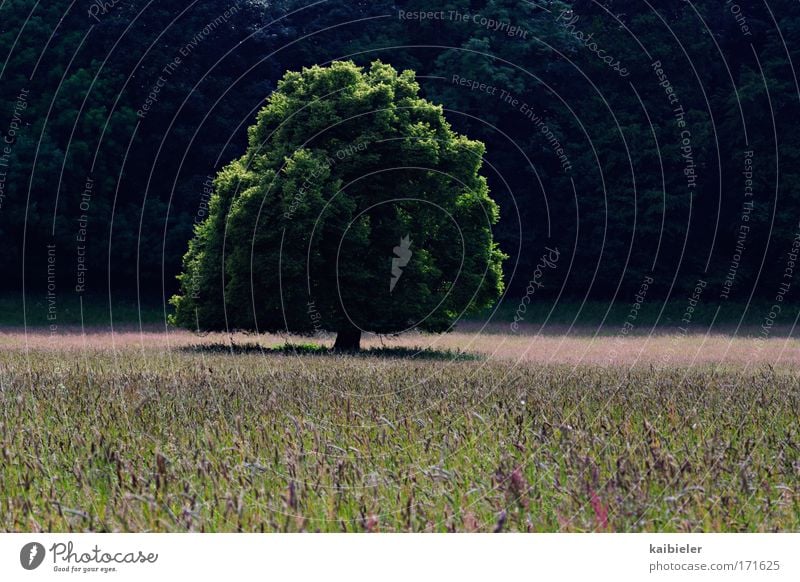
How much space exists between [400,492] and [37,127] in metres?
47.1

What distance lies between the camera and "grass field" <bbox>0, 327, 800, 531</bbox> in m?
7.25

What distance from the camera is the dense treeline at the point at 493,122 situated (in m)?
51.3

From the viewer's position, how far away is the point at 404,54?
54.0m

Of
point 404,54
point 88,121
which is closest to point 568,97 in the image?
point 404,54
